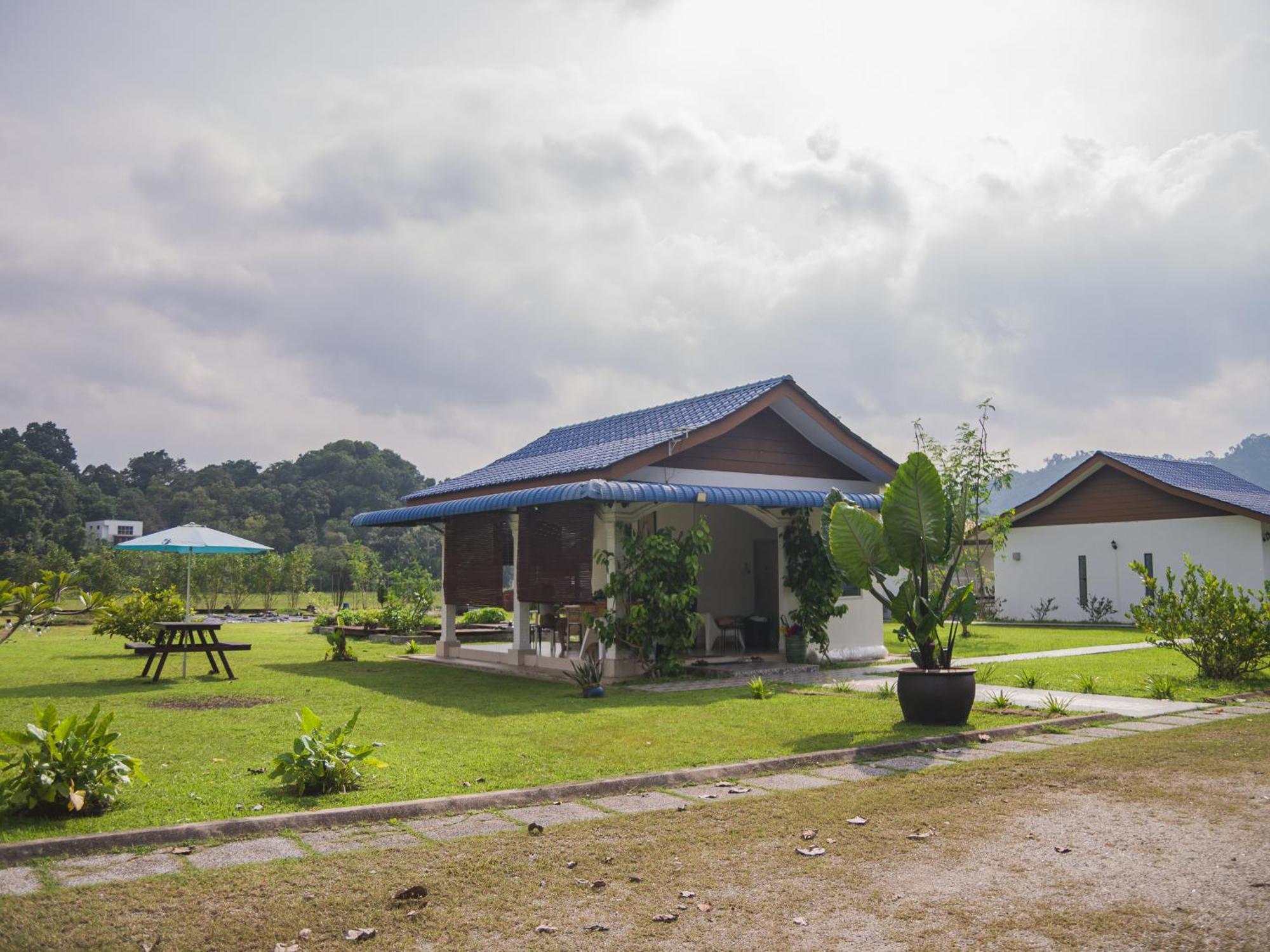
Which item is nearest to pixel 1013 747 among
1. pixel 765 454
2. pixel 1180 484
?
pixel 765 454

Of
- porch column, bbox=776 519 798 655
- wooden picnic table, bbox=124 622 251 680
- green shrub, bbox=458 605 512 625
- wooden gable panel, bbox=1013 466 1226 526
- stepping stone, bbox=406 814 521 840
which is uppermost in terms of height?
wooden gable panel, bbox=1013 466 1226 526

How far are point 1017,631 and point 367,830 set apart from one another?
75.9 feet

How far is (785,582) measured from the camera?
1617 cm

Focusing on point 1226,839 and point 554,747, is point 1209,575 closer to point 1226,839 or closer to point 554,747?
point 1226,839

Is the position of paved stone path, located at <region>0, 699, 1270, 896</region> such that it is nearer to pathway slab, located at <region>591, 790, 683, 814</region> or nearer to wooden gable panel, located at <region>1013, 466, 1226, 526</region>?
pathway slab, located at <region>591, 790, 683, 814</region>

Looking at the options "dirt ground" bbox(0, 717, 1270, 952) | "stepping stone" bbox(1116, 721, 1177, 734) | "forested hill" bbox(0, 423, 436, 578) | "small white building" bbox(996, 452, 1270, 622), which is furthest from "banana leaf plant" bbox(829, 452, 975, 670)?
"forested hill" bbox(0, 423, 436, 578)

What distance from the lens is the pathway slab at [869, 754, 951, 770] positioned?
24.9ft

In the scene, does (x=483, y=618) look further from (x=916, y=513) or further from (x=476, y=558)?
(x=916, y=513)

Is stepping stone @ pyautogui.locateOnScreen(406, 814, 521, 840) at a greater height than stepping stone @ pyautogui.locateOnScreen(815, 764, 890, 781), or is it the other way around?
stepping stone @ pyautogui.locateOnScreen(406, 814, 521, 840)

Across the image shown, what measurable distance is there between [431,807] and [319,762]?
878 mm

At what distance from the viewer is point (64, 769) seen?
5762 mm

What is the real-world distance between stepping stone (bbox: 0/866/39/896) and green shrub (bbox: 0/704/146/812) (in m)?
0.90

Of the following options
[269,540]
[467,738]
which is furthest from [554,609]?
[269,540]

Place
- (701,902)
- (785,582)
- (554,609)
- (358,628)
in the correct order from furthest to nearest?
(358,628) < (554,609) < (785,582) < (701,902)
